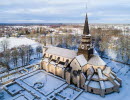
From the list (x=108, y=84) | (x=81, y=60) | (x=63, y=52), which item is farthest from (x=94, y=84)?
(x=63, y=52)

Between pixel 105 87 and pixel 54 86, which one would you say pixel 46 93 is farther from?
pixel 105 87

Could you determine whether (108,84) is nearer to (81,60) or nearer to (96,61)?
(96,61)

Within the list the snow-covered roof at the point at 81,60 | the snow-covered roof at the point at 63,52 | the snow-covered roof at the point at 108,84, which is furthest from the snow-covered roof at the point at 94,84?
the snow-covered roof at the point at 63,52

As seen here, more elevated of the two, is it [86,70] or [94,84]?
[86,70]

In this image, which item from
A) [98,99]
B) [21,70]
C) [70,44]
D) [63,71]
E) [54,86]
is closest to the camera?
[98,99]

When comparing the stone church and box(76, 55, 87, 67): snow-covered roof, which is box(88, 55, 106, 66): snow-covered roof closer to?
the stone church

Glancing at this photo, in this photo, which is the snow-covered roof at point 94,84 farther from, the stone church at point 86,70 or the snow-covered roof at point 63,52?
the snow-covered roof at point 63,52

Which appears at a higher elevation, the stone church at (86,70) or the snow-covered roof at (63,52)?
the snow-covered roof at (63,52)

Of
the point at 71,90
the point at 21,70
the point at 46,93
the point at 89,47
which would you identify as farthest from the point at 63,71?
the point at 21,70
